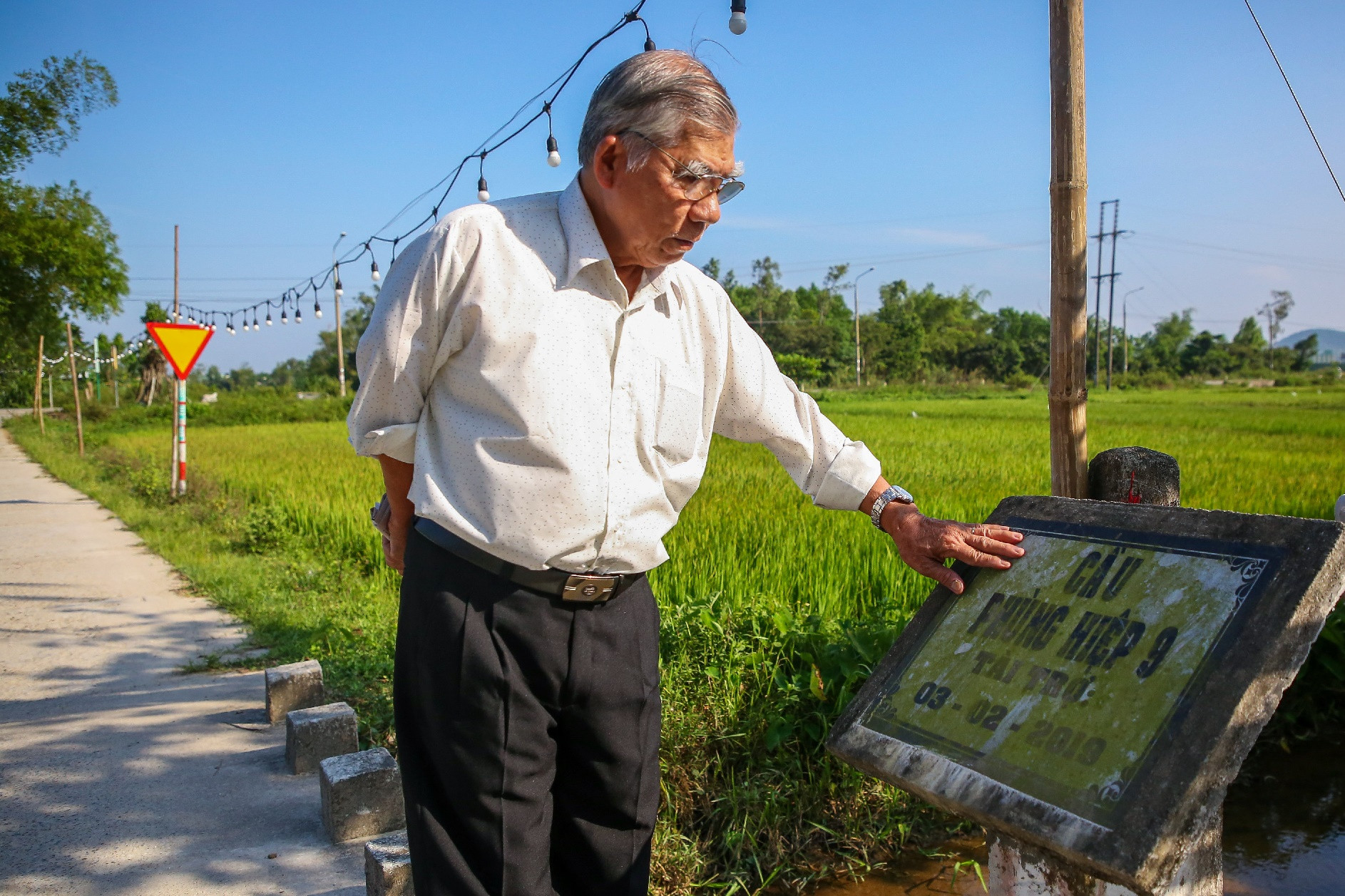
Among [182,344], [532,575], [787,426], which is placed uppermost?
[182,344]

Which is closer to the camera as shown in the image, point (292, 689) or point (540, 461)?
point (540, 461)

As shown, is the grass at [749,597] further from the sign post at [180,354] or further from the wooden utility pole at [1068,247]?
the wooden utility pole at [1068,247]

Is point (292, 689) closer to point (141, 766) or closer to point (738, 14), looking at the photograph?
point (141, 766)

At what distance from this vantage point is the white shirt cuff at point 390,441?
156 cm

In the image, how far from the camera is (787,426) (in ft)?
6.18

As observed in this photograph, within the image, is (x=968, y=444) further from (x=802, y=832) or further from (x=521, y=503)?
(x=521, y=503)

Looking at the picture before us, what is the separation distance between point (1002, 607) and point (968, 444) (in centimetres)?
1043

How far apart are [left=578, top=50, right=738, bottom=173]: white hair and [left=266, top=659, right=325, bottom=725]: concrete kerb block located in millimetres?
2573

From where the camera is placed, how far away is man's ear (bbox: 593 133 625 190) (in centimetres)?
151

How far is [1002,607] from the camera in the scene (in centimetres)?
163

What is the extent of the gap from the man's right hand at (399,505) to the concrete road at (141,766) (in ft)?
3.46

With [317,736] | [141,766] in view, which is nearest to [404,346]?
[317,736]

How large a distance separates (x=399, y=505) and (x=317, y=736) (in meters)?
1.64

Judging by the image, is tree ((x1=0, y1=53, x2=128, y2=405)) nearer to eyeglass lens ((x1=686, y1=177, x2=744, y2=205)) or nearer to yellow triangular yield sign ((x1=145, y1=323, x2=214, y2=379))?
yellow triangular yield sign ((x1=145, y1=323, x2=214, y2=379))
